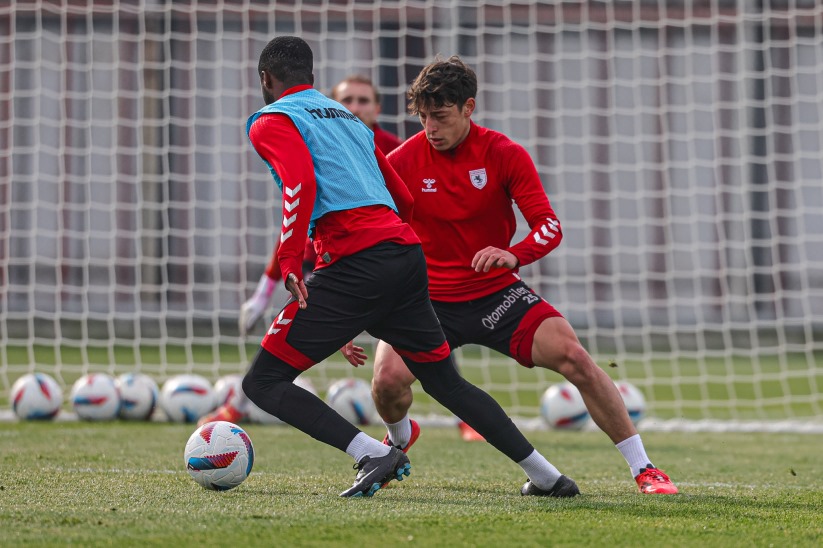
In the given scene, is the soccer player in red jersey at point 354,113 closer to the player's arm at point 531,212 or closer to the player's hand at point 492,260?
the player's arm at point 531,212

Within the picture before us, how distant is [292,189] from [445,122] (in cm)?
94

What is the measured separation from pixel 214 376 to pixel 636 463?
23.9 feet

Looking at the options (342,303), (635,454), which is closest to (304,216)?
(342,303)

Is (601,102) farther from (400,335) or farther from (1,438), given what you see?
(400,335)

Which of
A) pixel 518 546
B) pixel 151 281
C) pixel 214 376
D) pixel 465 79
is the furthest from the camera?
pixel 151 281

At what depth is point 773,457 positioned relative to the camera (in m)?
6.37

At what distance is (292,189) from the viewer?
3.77 meters

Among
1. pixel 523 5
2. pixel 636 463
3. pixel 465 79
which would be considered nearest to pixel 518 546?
pixel 636 463

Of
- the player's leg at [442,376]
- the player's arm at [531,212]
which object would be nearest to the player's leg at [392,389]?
the player's leg at [442,376]

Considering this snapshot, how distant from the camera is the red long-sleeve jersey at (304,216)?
3.78 m

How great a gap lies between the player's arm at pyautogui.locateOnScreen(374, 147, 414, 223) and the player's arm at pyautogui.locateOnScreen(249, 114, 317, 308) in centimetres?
45

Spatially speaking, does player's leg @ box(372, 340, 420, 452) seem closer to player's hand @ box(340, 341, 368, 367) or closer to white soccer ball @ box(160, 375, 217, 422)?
player's hand @ box(340, 341, 368, 367)

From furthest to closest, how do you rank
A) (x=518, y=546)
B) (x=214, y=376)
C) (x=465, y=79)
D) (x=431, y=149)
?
(x=214, y=376), (x=431, y=149), (x=465, y=79), (x=518, y=546)

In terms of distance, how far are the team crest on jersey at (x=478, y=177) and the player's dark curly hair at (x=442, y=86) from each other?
0.30m
